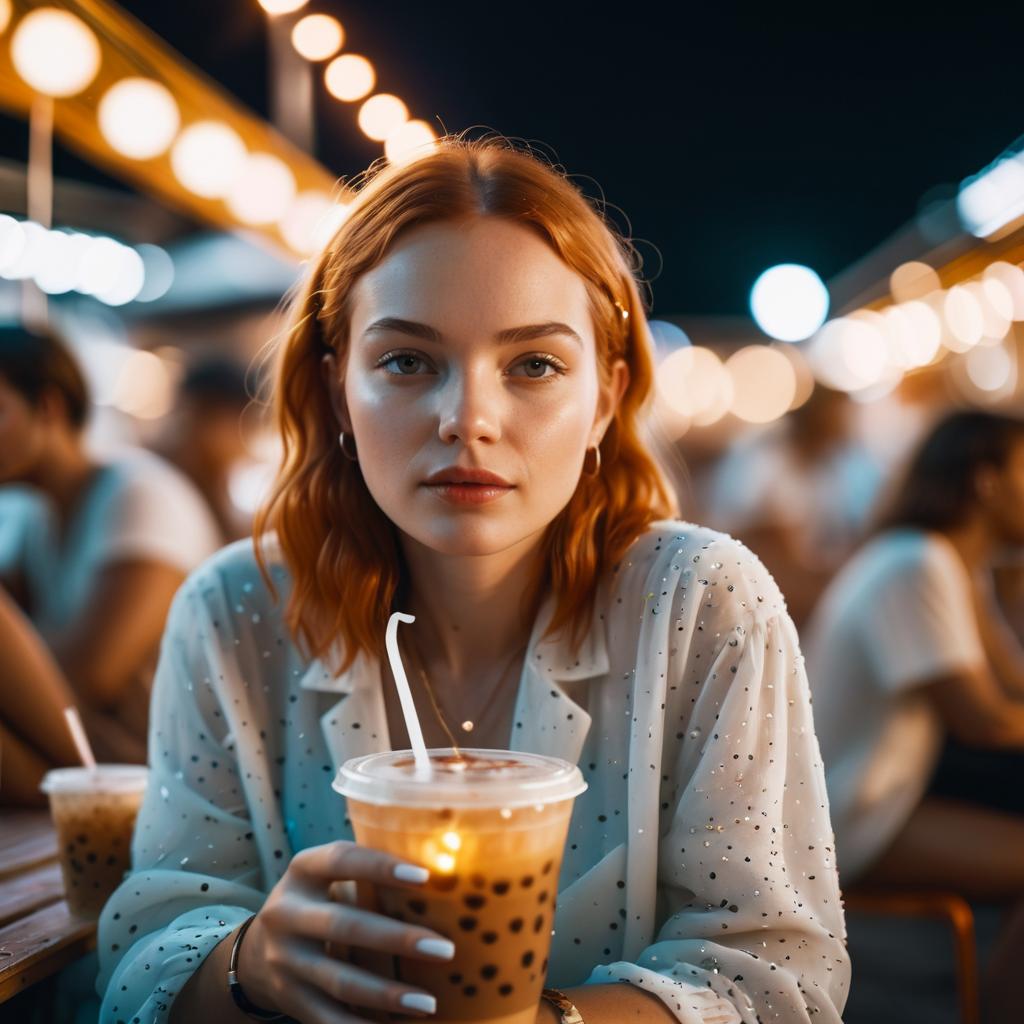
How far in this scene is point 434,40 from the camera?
7312 mm

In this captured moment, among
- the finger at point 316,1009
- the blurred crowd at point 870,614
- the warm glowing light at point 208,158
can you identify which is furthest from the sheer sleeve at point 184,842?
the warm glowing light at point 208,158

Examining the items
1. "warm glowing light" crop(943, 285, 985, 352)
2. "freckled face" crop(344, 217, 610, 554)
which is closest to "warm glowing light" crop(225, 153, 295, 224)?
"freckled face" crop(344, 217, 610, 554)

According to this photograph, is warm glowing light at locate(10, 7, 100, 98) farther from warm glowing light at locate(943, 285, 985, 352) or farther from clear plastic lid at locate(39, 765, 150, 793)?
warm glowing light at locate(943, 285, 985, 352)

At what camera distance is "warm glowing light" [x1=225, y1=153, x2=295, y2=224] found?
400 cm

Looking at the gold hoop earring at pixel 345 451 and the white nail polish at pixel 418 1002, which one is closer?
the white nail polish at pixel 418 1002

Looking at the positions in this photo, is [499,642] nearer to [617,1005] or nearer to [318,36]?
[617,1005]

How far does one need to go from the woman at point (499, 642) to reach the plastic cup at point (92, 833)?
0.12 meters

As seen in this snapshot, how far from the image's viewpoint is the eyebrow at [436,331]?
1.31 m

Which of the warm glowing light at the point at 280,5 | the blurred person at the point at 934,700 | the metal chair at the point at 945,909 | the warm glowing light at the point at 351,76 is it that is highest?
the warm glowing light at the point at 351,76

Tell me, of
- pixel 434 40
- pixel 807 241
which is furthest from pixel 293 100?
pixel 807 241

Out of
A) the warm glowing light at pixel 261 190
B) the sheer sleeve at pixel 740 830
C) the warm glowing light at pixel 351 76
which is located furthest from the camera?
the warm glowing light at pixel 351 76

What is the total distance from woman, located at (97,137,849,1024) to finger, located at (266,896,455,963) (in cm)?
12

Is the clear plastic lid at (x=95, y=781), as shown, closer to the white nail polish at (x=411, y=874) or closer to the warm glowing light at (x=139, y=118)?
the white nail polish at (x=411, y=874)

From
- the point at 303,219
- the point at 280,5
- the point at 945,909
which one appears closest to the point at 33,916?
the point at 945,909
